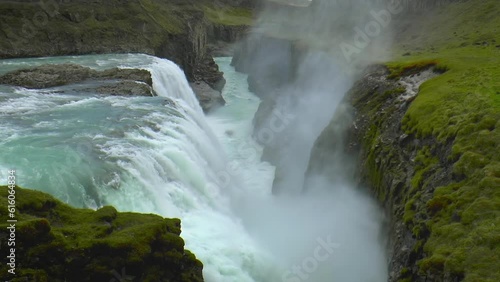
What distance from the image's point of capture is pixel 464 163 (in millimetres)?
14414

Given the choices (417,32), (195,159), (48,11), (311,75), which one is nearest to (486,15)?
(417,32)

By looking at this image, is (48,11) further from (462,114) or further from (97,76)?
(462,114)

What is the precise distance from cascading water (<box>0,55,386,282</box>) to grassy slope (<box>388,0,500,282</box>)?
201 inches

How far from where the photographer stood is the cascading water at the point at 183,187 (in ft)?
55.7

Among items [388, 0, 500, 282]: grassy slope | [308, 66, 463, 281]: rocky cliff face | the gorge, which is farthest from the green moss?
[388, 0, 500, 282]: grassy slope

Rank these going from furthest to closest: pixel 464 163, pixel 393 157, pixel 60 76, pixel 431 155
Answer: pixel 60 76 < pixel 393 157 < pixel 431 155 < pixel 464 163

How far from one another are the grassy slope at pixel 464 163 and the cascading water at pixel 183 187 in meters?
5.11

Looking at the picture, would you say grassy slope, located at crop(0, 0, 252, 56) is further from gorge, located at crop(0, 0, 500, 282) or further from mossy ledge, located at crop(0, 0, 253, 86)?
gorge, located at crop(0, 0, 500, 282)

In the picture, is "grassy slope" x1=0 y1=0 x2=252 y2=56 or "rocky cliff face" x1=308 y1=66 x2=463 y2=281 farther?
"grassy slope" x1=0 y1=0 x2=252 y2=56

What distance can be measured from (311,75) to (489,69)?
2595 centimetres

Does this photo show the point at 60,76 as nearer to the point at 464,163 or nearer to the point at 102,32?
the point at 102,32

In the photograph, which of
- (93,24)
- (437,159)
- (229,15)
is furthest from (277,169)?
(229,15)

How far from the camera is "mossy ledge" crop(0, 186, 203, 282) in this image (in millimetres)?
9945

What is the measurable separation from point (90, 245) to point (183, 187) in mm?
10142
